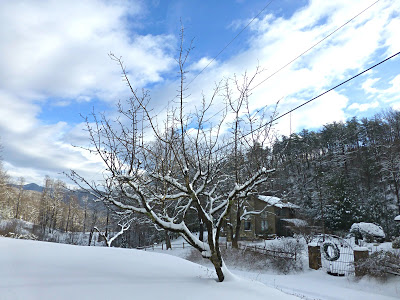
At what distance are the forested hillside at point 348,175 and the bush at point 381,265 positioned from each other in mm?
6170

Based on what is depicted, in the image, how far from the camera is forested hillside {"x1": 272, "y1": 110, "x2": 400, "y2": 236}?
84.5 feet

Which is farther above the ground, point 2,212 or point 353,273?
point 2,212

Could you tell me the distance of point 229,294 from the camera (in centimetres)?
371

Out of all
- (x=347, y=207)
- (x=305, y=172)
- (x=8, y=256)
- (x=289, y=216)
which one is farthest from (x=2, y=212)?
(x=305, y=172)

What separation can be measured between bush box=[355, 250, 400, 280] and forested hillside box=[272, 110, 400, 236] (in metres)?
6.17

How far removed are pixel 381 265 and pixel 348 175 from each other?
1068 inches

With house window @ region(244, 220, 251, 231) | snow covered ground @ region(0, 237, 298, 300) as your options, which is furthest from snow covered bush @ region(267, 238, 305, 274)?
house window @ region(244, 220, 251, 231)

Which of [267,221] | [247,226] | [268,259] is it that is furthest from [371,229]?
[247,226]

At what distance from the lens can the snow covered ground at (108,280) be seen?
343 cm

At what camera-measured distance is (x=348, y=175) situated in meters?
34.0

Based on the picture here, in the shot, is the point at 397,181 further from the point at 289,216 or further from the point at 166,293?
the point at 166,293

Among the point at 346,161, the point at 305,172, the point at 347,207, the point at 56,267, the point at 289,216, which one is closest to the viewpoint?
the point at 56,267

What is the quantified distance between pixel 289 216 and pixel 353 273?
21.3m

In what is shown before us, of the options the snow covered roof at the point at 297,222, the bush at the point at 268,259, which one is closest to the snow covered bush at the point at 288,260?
the bush at the point at 268,259
